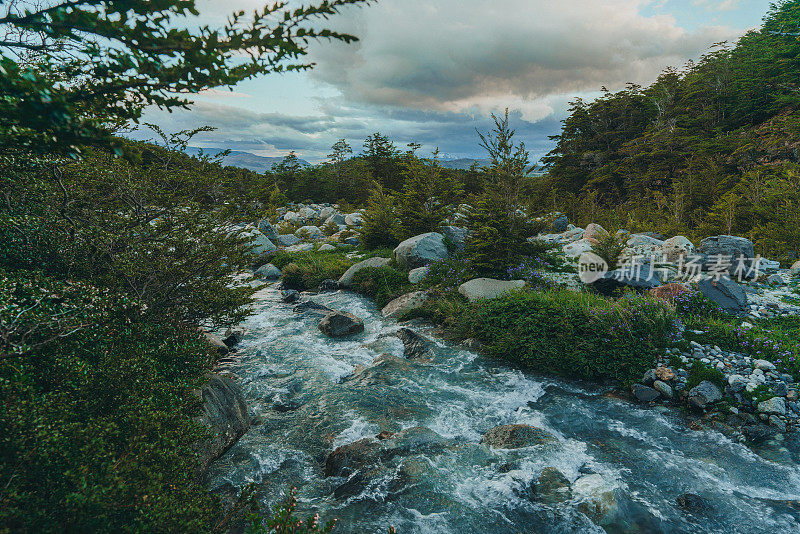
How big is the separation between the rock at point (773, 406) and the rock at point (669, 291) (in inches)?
112

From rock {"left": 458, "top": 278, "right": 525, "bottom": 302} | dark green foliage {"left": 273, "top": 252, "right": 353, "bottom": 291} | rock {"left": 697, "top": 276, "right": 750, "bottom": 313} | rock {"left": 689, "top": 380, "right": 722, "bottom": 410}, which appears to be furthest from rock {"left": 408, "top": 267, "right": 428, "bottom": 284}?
rock {"left": 689, "top": 380, "right": 722, "bottom": 410}

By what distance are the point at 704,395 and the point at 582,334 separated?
1976 mm

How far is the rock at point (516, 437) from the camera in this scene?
4871 mm

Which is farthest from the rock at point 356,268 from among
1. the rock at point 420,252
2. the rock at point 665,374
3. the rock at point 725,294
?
the rock at point 725,294

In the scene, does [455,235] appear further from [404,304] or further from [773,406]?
[773,406]

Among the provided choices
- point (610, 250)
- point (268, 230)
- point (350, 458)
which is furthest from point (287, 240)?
point (350, 458)

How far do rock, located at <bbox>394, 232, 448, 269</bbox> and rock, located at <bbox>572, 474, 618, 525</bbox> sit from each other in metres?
8.92

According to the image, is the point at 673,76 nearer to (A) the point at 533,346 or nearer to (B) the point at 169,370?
(A) the point at 533,346

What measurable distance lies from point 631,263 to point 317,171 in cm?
4413

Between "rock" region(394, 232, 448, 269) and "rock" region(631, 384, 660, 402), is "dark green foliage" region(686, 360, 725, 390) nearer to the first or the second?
"rock" region(631, 384, 660, 402)

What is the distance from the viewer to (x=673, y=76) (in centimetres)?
3197

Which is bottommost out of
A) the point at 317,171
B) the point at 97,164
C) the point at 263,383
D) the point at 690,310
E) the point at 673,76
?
the point at 263,383

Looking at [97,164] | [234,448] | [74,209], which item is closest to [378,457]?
[234,448]

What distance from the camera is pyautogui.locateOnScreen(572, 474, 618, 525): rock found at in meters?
3.68
